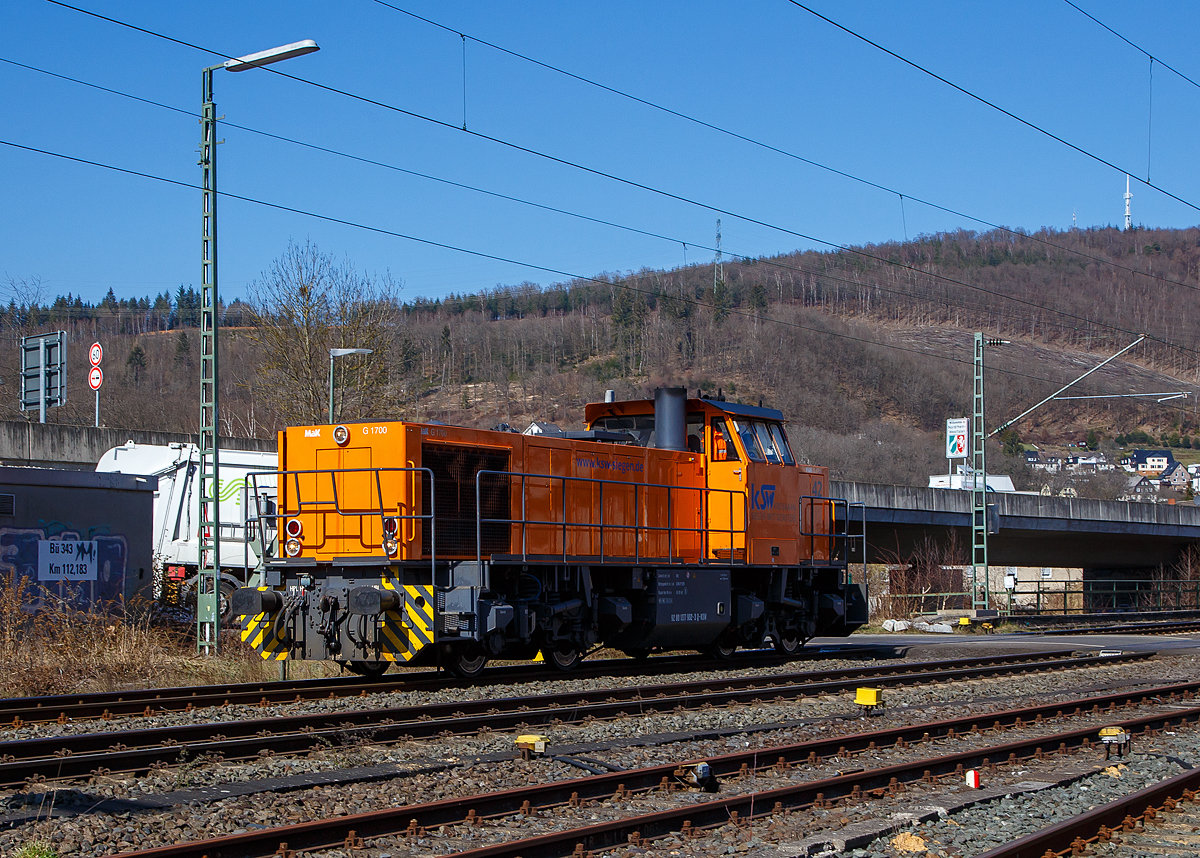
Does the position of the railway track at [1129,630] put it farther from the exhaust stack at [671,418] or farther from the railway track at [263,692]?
the exhaust stack at [671,418]

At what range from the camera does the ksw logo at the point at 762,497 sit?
16219mm

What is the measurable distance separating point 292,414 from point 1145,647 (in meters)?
23.1

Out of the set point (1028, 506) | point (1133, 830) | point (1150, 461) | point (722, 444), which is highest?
point (1150, 461)

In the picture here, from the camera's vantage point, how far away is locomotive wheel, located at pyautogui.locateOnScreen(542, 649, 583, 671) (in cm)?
1438

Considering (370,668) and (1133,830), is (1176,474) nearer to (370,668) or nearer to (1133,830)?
(370,668)

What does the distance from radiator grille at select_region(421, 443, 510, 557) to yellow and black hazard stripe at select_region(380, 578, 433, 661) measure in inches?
28.3

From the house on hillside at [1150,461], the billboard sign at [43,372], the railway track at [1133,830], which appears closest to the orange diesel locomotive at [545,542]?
the railway track at [1133,830]

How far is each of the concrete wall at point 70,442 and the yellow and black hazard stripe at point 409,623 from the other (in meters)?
15.3

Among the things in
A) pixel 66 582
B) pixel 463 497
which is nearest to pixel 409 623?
pixel 463 497

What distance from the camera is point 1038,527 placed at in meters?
40.2

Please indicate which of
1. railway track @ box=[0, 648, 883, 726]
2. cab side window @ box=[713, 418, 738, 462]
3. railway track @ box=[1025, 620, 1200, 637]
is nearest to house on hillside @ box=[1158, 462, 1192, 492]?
railway track @ box=[1025, 620, 1200, 637]

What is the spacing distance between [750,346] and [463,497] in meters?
80.4

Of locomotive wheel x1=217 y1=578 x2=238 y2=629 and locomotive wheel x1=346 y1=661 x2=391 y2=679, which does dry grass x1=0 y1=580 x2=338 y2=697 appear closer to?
locomotive wheel x1=217 y1=578 x2=238 y2=629

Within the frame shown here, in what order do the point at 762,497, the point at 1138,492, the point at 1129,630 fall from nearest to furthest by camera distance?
the point at 762,497, the point at 1129,630, the point at 1138,492
